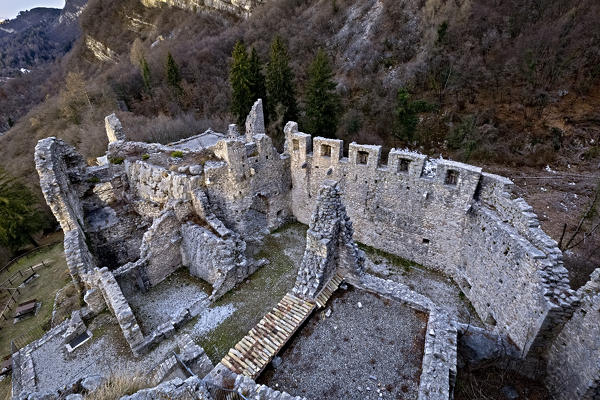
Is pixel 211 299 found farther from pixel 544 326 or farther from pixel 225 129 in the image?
pixel 225 129

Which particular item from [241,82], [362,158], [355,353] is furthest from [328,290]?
[241,82]

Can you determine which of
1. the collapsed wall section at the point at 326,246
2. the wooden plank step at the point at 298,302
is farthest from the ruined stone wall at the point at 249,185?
the wooden plank step at the point at 298,302

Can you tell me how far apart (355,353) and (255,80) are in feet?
80.1

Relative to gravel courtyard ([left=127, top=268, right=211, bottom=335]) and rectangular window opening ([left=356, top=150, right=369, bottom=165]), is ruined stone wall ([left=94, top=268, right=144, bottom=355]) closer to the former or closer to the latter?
gravel courtyard ([left=127, top=268, right=211, bottom=335])

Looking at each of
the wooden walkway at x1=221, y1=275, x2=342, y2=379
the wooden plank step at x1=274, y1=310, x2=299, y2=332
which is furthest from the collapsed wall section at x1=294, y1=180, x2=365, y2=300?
the wooden plank step at x1=274, y1=310, x2=299, y2=332

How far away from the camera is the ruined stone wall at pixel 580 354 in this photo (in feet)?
23.7

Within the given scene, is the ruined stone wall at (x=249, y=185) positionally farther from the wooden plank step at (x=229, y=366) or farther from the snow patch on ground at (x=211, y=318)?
the wooden plank step at (x=229, y=366)

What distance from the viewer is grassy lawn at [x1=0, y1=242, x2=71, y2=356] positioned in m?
13.1

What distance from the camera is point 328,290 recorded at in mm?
8891

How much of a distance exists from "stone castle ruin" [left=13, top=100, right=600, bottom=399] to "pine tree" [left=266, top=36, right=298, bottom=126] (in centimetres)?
1082

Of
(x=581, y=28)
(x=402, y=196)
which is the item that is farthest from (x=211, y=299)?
(x=581, y=28)

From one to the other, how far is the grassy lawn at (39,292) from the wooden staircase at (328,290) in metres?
12.1

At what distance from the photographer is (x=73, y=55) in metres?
79.3

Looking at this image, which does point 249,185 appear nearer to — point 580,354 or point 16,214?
point 580,354
